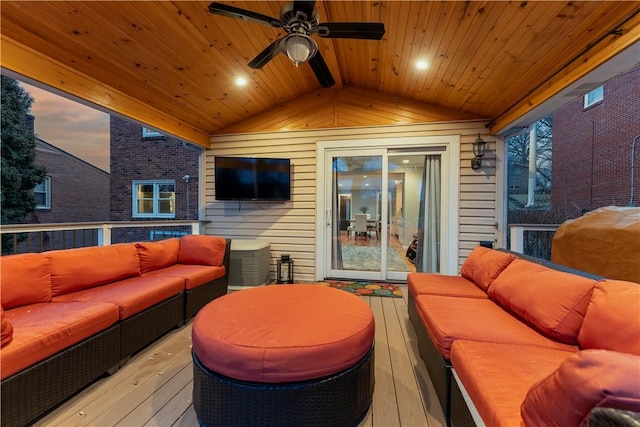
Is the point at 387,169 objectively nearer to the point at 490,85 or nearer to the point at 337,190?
the point at 337,190

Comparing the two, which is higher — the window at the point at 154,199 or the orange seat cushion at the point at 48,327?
the window at the point at 154,199

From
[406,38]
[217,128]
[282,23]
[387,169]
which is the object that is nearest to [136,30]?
[282,23]

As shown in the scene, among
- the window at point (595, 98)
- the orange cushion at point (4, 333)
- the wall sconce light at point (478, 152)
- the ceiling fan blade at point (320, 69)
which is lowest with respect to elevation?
the orange cushion at point (4, 333)

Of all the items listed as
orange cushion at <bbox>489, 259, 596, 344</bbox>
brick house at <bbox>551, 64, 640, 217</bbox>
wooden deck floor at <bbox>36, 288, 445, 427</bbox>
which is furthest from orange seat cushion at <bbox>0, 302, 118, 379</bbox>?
brick house at <bbox>551, 64, 640, 217</bbox>

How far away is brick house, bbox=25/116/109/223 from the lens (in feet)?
27.2

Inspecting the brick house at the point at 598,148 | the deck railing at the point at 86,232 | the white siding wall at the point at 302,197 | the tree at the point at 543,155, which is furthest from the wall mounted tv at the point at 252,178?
the brick house at the point at 598,148

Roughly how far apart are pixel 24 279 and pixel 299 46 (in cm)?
261

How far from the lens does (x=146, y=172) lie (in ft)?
27.4

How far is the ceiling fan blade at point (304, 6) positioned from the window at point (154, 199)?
313 inches

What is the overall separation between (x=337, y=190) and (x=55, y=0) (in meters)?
3.66

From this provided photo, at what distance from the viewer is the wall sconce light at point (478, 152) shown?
12.5 feet

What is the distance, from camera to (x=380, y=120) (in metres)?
4.22

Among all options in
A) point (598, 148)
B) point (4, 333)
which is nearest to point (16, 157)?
point (4, 333)

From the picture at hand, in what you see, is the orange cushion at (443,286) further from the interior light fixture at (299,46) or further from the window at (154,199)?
the window at (154,199)
